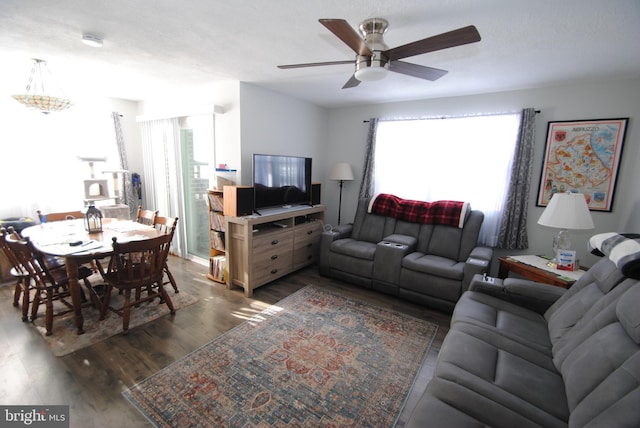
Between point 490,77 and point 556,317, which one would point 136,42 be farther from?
point 556,317

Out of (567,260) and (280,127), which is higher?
(280,127)

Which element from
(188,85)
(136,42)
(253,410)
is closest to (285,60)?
(136,42)

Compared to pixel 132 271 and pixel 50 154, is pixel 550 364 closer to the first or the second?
pixel 132 271

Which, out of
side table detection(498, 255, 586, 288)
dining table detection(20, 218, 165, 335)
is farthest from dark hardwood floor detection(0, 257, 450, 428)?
side table detection(498, 255, 586, 288)

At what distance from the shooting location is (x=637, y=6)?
143 centimetres

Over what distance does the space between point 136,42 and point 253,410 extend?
2.79m

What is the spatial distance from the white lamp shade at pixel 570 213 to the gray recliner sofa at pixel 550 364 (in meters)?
0.62

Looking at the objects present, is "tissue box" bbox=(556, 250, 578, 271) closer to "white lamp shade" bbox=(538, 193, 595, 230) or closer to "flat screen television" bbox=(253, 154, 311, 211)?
"white lamp shade" bbox=(538, 193, 595, 230)

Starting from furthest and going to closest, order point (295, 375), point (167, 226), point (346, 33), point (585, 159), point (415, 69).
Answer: point (167, 226)
point (585, 159)
point (295, 375)
point (415, 69)
point (346, 33)

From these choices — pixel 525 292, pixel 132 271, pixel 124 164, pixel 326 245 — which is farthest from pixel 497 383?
pixel 124 164

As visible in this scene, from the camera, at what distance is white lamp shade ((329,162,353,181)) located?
404 cm

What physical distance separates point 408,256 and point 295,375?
5.90ft

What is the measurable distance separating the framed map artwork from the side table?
83 centimetres

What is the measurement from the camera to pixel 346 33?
4.51 ft
